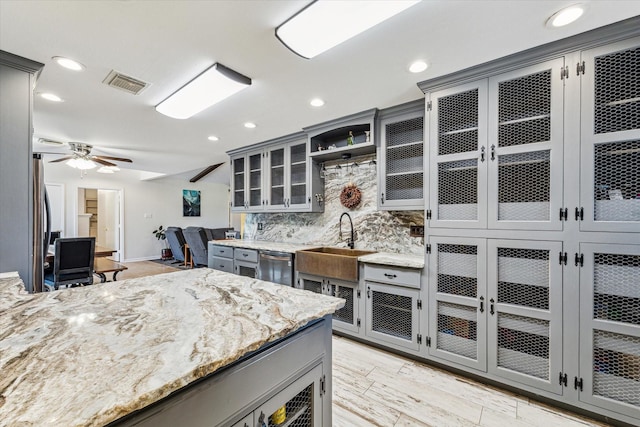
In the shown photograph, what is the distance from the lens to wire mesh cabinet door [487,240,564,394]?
1.79m

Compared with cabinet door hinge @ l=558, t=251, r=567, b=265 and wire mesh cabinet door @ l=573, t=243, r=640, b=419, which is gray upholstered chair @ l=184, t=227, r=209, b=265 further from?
wire mesh cabinet door @ l=573, t=243, r=640, b=419

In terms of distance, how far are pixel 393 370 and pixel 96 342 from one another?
214 centimetres

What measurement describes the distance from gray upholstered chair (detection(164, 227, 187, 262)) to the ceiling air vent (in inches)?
195

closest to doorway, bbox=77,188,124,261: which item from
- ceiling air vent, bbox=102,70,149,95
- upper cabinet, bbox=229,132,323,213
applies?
upper cabinet, bbox=229,132,323,213

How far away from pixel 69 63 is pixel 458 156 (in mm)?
2944

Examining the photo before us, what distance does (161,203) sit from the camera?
8.09 m

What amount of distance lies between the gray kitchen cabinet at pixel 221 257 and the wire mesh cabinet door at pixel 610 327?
3603 millimetres

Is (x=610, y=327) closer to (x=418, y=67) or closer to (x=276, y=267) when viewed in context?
(x=418, y=67)

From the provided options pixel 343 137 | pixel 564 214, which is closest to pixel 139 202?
pixel 343 137

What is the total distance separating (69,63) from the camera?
192cm

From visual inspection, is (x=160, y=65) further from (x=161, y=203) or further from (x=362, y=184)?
(x=161, y=203)

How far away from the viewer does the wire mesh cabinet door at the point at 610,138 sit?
161cm

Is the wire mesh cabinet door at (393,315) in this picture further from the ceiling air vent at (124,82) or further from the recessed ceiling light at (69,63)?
the recessed ceiling light at (69,63)

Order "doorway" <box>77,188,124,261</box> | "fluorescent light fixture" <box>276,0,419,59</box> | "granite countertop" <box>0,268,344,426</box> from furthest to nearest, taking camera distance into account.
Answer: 1. "doorway" <box>77,188,124,261</box>
2. "fluorescent light fixture" <box>276,0,419,59</box>
3. "granite countertop" <box>0,268,344,426</box>
